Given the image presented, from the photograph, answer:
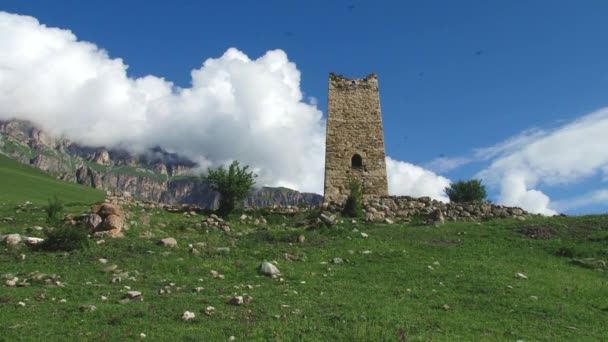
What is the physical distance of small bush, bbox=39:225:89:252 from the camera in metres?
14.7

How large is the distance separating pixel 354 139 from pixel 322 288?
21.2m

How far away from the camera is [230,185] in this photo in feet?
86.8

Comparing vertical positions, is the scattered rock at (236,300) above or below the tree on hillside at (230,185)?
below

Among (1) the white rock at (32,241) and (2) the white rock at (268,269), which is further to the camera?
(1) the white rock at (32,241)

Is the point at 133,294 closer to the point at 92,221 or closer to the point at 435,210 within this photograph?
the point at 92,221

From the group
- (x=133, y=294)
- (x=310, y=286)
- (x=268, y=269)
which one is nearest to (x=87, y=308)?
(x=133, y=294)

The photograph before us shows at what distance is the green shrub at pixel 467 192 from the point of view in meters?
33.5

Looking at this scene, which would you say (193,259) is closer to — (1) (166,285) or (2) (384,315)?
(1) (166,285)

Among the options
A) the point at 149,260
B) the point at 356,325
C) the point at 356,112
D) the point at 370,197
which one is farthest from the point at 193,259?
the point at 356,112

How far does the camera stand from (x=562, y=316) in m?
11.0

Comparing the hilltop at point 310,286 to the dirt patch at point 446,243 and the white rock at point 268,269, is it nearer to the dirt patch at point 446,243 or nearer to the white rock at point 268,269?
the dirt patch at point 446,243

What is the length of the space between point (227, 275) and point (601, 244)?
48.7 feet

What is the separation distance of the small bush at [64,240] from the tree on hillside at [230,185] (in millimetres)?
11309

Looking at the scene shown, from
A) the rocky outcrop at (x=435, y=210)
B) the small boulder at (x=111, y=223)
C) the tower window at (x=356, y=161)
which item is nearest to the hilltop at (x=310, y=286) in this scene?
the small boulder at (x=111, y=223)
